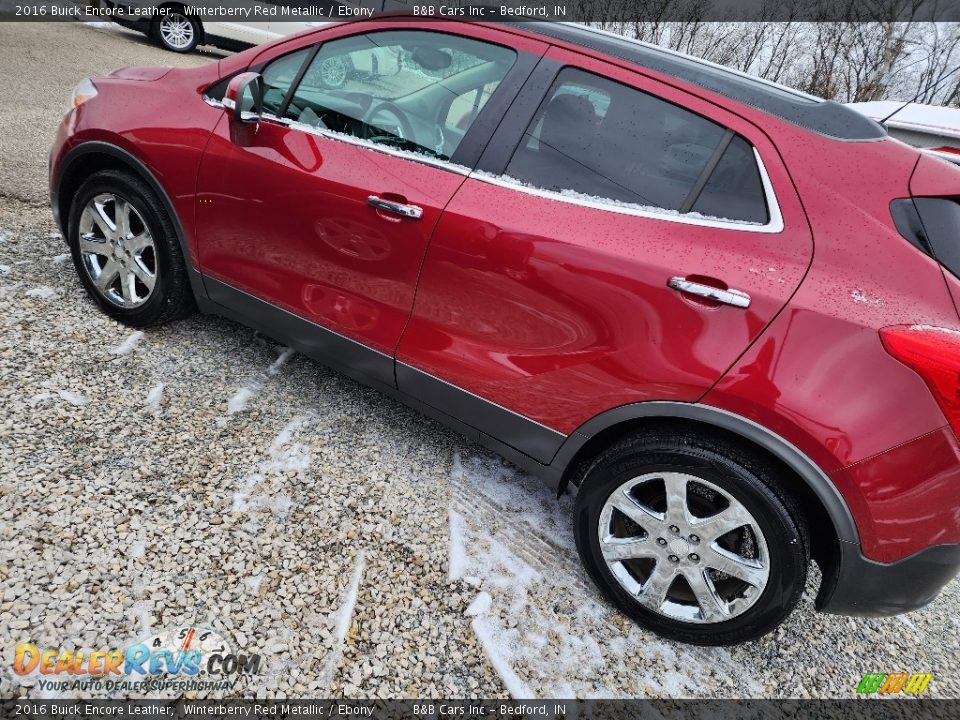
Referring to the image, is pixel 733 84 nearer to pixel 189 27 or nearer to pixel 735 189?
pixel 735 189

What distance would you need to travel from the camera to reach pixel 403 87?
2.32 meters

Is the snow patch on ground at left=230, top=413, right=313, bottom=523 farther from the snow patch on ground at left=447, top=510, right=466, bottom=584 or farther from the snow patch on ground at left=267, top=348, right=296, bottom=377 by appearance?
the snow patch on ground at left=447, top=510, right=466, bottom=584

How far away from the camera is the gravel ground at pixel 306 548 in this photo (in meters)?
1.85

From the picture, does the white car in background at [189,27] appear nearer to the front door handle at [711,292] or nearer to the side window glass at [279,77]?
the side window glass at [279,77]

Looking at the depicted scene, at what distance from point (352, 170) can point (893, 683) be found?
270 cm

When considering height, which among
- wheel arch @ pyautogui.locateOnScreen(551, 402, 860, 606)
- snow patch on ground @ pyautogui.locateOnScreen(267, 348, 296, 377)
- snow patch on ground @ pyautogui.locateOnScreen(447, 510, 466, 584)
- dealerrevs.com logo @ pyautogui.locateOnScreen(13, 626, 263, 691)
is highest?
wheel arch @ pyautogui.locateOnScreen(551, 402, 860, 606)

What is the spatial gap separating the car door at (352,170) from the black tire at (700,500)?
959 millimetres

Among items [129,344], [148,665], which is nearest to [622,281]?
[148,665]

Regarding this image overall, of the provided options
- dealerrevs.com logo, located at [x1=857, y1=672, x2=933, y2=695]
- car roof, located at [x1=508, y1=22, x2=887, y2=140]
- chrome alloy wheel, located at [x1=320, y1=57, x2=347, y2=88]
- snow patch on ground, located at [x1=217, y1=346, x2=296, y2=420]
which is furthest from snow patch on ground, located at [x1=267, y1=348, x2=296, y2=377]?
dealerrevs.com logo, located at [x1=857, y1=672, x2=933, y2=695]

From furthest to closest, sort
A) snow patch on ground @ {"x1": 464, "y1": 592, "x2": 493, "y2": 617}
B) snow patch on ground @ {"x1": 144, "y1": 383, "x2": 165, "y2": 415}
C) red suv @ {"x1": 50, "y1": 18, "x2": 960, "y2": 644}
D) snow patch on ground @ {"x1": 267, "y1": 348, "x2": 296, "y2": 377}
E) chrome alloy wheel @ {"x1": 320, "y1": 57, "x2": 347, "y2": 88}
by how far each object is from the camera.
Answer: snow patch on ground @ {"x1": 267, "y1": 348, "x2": 296, "y2": 377} < snow patch on ground @ {"x1": 144, "y1": 383, "x2": 165, "y2": 415} < chrome alloy wheel @ {"x1": 320, "y1": 57, "x2": 347, "y2": 88} < snow patch on ground @ {"x1": 464, "y1": 592, "x2": 493, "y2": 617} < red suv @ {"x1": 50, "y1": 18, "x2": 960, "y2": 644}

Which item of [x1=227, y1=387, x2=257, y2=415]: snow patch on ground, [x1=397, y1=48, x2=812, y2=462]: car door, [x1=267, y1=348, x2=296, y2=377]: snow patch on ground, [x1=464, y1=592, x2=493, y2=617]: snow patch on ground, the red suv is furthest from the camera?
[x1=267, y1=348, x2=296, y2=377]: snow patch on ground

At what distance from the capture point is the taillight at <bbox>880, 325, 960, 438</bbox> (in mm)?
1515

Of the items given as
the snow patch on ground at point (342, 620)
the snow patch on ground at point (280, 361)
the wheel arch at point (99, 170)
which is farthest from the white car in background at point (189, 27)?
the snow patch on ground at point (342, 620)

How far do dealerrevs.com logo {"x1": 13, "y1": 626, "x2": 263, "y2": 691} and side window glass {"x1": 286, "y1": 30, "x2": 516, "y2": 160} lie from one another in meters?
A: 1.77
